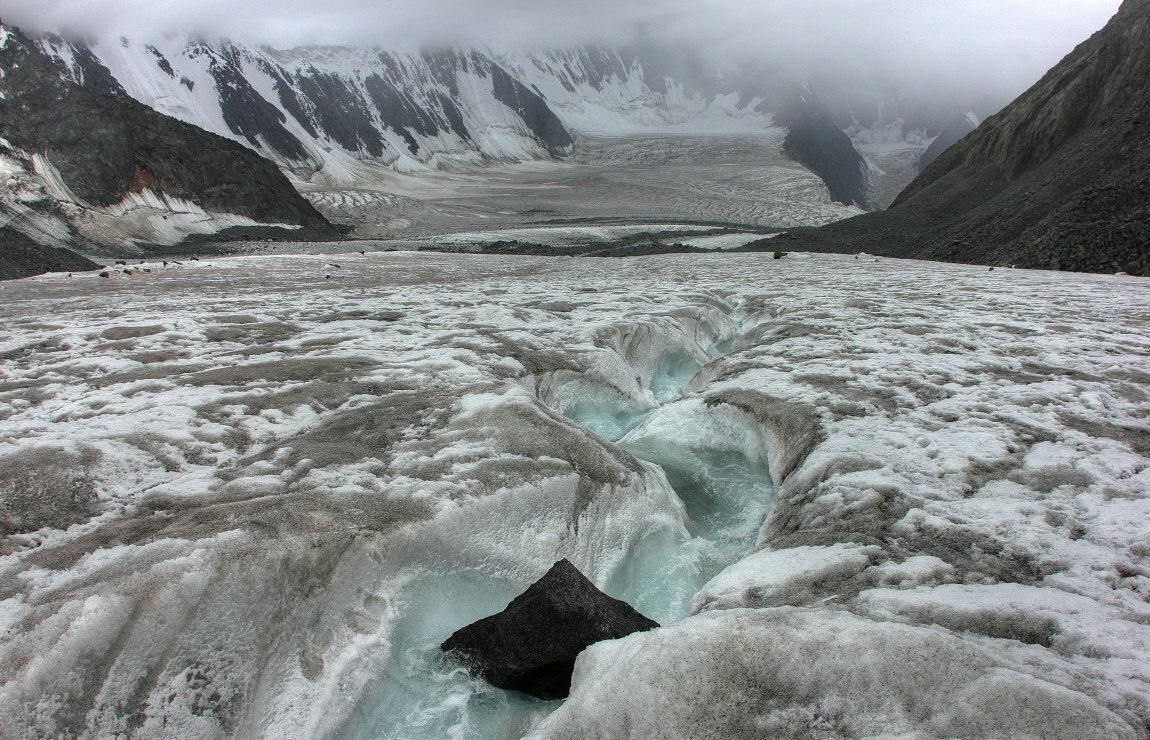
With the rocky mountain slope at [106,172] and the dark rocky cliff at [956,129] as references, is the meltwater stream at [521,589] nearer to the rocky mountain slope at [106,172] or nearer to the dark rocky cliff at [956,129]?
the rocky mountain slope at [106,172]

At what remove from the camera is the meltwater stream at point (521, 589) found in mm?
2211

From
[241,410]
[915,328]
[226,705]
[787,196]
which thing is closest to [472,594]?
[226,705]

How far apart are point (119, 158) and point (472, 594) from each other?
33.0 metres

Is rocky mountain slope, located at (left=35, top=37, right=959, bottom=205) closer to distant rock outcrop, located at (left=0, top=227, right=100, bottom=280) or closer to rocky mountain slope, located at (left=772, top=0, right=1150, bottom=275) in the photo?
distant rock outcrop, located at (left=0, top=227, right=100, bottom=280)

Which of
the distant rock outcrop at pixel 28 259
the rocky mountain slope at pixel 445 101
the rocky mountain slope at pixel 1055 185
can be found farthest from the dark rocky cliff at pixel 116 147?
the rocky mountain slope at pixel 1055 185

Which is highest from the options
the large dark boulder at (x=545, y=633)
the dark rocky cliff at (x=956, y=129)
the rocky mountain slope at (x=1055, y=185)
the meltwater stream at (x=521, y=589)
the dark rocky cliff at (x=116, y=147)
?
the dark rocky cliff at (x=956, y=129)

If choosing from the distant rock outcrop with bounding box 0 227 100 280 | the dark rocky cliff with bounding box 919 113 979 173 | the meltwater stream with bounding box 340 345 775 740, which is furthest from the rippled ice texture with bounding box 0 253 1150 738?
the dark rocky cliff with bounding box 919 113 979 173

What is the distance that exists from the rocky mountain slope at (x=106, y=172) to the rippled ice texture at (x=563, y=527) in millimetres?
15986

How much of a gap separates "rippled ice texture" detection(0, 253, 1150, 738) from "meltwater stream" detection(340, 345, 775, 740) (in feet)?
0.06

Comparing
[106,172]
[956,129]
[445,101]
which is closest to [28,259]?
[106,172]

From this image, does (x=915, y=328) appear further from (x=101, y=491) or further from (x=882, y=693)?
(x=101, y=491)

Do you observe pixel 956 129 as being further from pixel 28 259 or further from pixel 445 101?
pixel 28 259

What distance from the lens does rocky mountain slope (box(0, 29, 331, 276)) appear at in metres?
21.6

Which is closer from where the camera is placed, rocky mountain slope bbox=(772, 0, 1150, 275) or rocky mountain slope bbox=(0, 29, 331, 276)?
rocky mountain slope bbox=(772, 0, 1150, 275)
